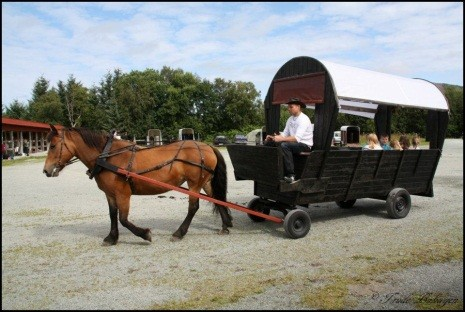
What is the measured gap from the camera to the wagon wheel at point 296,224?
5977 millimetres

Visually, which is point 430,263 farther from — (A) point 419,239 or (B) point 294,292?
(B) point 294,292

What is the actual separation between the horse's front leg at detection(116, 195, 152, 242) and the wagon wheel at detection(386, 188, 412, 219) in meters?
4.71

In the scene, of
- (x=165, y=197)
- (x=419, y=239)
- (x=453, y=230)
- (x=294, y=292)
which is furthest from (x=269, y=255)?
(x=165, y=197)

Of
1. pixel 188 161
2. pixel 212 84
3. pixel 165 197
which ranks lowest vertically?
pixel 165 197

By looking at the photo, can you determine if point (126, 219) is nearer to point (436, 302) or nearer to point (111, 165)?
point (111, 165)

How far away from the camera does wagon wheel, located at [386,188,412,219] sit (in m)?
7.13

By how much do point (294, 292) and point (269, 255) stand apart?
1311 millimetres

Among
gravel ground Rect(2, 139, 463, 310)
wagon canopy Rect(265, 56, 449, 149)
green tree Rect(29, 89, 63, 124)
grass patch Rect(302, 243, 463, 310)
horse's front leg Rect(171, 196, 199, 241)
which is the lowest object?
gravel ground Rect(2, 139, 463, 310)

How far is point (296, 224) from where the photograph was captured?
6168 mm

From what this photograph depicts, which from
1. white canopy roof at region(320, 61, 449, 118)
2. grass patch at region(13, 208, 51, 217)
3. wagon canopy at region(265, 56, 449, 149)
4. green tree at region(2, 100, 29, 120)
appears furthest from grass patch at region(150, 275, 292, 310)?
green tree at region(2, 100, 29, 120)

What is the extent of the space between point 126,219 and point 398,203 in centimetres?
537

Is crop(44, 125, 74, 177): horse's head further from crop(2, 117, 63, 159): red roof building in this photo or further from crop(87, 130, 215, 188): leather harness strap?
crop(2, 117, 63, 159): red roof building

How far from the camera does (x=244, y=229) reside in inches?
268

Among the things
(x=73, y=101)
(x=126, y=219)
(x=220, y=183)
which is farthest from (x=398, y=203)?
(x=73, y=101)
